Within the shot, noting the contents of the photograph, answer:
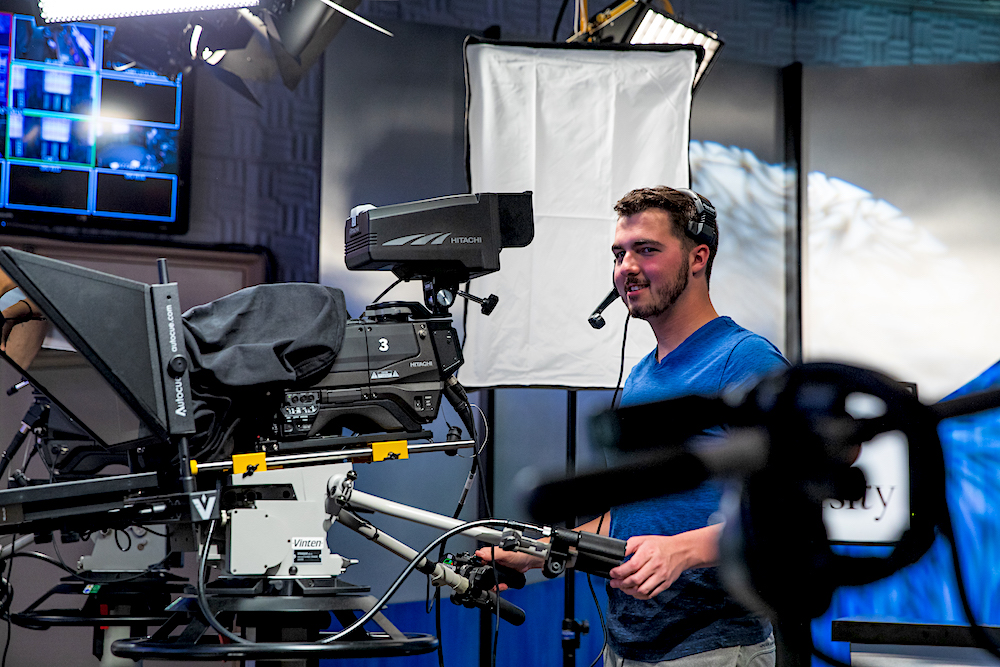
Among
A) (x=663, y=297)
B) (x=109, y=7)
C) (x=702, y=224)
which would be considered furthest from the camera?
(x=109, y=7)

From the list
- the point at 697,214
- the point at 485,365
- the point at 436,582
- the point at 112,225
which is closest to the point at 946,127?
the point at 485,365

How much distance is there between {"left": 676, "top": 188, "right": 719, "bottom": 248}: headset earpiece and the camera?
1.33 m

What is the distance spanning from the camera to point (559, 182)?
2.93 m

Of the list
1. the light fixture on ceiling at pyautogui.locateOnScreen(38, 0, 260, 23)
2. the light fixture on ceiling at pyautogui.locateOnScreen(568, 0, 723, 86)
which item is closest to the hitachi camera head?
the light fixture on ceiling at pyautogui.locateOnScreen(38, 0, 260, 23)

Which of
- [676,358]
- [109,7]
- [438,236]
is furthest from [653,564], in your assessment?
[109,7]

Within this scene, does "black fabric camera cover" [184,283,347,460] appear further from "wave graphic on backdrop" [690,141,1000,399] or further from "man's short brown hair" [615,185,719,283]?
"wave graphic on backdrop" [690,141,1000,399]

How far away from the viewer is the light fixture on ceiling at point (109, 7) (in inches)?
110

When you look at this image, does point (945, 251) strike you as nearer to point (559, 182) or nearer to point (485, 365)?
point (559, 182)

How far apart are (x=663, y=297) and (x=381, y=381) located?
0.62 meters

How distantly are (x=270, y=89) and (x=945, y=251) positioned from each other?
114 inches

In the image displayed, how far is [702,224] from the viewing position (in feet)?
4.42

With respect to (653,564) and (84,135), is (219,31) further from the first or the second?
(653,564)

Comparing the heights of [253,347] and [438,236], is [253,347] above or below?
below

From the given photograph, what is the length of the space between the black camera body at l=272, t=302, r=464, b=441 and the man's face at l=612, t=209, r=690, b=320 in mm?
490
